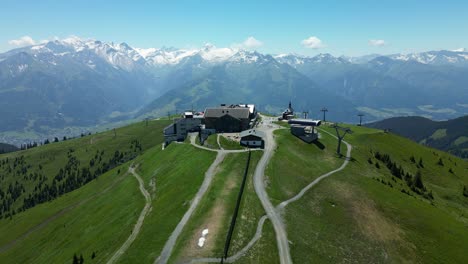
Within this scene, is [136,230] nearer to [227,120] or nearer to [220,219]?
[220,219]

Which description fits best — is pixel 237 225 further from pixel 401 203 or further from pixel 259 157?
pixel 401 203

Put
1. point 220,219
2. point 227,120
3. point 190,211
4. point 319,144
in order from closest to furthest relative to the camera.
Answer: point 220,219, point 190,211, point 319,144, point 227,120

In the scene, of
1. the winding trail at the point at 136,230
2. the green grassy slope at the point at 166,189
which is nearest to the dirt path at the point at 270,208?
the green grassy slope at the point at 166,189

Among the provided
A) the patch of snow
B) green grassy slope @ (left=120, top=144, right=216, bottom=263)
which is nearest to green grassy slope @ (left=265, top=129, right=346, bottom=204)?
green grassy slope @ (left=120, top=144, right=216, bottom=263)

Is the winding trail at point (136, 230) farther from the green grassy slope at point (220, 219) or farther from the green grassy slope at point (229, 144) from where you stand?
the green grassy slope at point (229, 144)

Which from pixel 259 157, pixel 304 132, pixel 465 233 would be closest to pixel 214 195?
pixel 259 157

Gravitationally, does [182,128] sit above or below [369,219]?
above

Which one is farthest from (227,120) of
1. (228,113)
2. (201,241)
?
(201,241)

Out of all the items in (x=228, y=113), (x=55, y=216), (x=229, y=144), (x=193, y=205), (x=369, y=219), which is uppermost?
(x=228, y=113)
